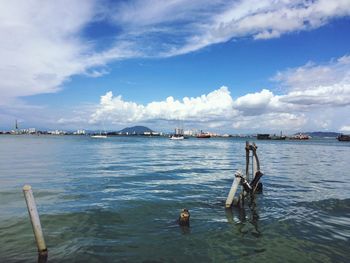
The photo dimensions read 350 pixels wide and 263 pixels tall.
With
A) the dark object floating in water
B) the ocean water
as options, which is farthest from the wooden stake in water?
the dark object floating in water

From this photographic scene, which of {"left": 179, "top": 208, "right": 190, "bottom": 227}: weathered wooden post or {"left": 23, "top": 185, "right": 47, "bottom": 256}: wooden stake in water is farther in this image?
{"left": 179, "top": 208, "right": 190, "bottom": 227}: weathered wooden post

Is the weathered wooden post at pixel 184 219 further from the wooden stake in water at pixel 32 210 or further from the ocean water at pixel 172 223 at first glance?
the wooden stake in water at pixel 32 210

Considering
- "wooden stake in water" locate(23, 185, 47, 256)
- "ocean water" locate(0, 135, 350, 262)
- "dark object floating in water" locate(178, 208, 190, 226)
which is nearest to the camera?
"wooden stake in water" locate(23, 185, 47, 256)

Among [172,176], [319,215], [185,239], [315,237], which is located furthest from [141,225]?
[172,176]

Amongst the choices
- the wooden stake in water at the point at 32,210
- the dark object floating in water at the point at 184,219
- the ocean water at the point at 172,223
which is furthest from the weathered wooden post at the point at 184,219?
the wooden stake in water at the point at 32,210

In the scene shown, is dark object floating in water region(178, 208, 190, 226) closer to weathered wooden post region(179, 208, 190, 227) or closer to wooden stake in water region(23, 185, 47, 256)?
weathered wooden post region(179, 208, 190, 227)

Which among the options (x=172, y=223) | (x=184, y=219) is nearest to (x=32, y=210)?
(x=184, y=219)

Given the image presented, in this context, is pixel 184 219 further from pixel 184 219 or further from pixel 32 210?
pixel 32 210

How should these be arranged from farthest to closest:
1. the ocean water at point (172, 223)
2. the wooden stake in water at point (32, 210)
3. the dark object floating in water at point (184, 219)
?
1. the dark object floating in water at point (184, 219)
2. the ocean water at point (172, 223)
3. the wooden stake in water at point (32, 210)

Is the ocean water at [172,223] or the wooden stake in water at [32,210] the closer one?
the wooden stake in water at [32,210]

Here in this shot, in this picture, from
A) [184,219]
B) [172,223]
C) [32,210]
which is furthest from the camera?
[172,223]

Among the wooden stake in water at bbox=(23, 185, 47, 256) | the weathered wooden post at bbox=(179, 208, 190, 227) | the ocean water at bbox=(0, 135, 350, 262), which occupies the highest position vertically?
the wooden stake in water at bbox=(23, 185, 47, 256)

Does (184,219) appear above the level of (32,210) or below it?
below

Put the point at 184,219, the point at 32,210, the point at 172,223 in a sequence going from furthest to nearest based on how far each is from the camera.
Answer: the point at 172,223
the point at 184,219
the point at 32,210
